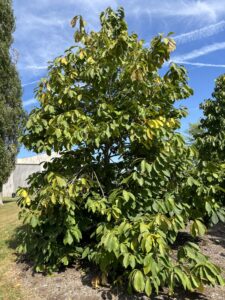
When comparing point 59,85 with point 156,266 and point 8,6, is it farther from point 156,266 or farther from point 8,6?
point 8,6

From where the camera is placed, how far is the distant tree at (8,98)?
14.4 meters

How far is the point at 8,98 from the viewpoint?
14.8m

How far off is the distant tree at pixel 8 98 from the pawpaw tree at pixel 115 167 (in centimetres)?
1019

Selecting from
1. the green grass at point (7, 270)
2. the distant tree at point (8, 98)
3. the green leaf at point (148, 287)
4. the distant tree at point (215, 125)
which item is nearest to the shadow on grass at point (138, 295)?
the green leaf at point (148, 287)

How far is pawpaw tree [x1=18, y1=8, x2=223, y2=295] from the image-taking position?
12.0ft

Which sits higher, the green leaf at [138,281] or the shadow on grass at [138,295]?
the green leaf at [138,281]

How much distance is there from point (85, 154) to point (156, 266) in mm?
2016

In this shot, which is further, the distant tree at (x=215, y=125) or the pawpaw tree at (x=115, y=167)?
the distant tree at (x=215, y=125)

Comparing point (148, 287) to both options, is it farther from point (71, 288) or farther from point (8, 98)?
point (8, 98)

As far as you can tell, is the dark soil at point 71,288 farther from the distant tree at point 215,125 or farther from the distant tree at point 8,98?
the distant tree at point 8,98

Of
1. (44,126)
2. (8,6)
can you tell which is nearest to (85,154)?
(44,126)

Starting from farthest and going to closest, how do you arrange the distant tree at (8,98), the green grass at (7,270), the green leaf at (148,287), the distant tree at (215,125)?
the distant tree at (8,98), the distant tree at (215,125), the green grass at (7,270), the green leaf at (148,287)

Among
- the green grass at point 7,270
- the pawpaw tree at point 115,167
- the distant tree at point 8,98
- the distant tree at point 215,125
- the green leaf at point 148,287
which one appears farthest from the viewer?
the distant tree at point 8,98

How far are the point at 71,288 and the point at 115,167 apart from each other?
172cm
